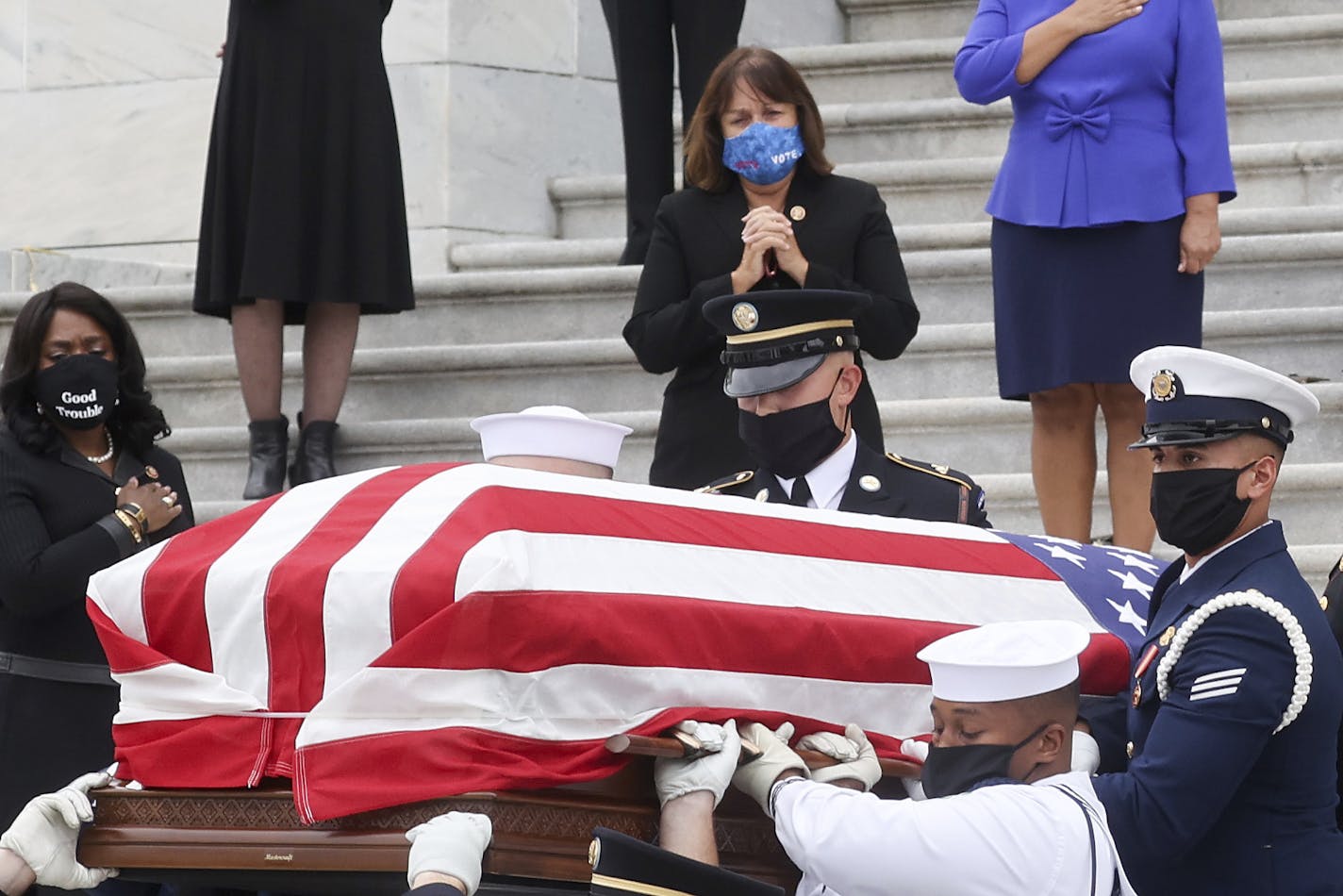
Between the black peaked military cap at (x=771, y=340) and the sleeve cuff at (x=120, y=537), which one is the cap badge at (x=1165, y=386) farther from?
the sleeve cuff at (x=120, y=537)

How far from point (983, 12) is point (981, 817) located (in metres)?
3.02

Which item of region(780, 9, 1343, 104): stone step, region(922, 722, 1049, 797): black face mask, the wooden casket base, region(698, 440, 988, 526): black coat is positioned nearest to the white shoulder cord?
region(922, 722, 1049, 797): black face mask

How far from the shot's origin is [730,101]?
4934 mm

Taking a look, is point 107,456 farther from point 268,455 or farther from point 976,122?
point 976,122

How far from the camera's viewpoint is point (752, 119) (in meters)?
4.93

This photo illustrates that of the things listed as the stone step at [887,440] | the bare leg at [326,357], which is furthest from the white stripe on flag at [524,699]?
the bare leg at [326,357]

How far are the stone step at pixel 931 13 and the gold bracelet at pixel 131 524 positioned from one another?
5.73 metres

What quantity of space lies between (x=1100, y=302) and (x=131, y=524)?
235cm

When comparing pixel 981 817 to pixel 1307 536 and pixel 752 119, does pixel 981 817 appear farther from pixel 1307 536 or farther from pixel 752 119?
pixel 1307 536

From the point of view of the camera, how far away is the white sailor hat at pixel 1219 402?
336 cm

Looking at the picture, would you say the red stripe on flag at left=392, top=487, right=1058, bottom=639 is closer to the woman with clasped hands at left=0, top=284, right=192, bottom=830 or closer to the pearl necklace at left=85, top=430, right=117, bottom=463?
the woman with clasped hands at left=0, top=284, right=192, bottom=830

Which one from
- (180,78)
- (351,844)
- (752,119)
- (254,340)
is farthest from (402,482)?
(180,78)

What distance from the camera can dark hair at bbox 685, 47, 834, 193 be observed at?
493 cm

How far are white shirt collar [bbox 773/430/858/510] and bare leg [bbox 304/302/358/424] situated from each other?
2.49m
